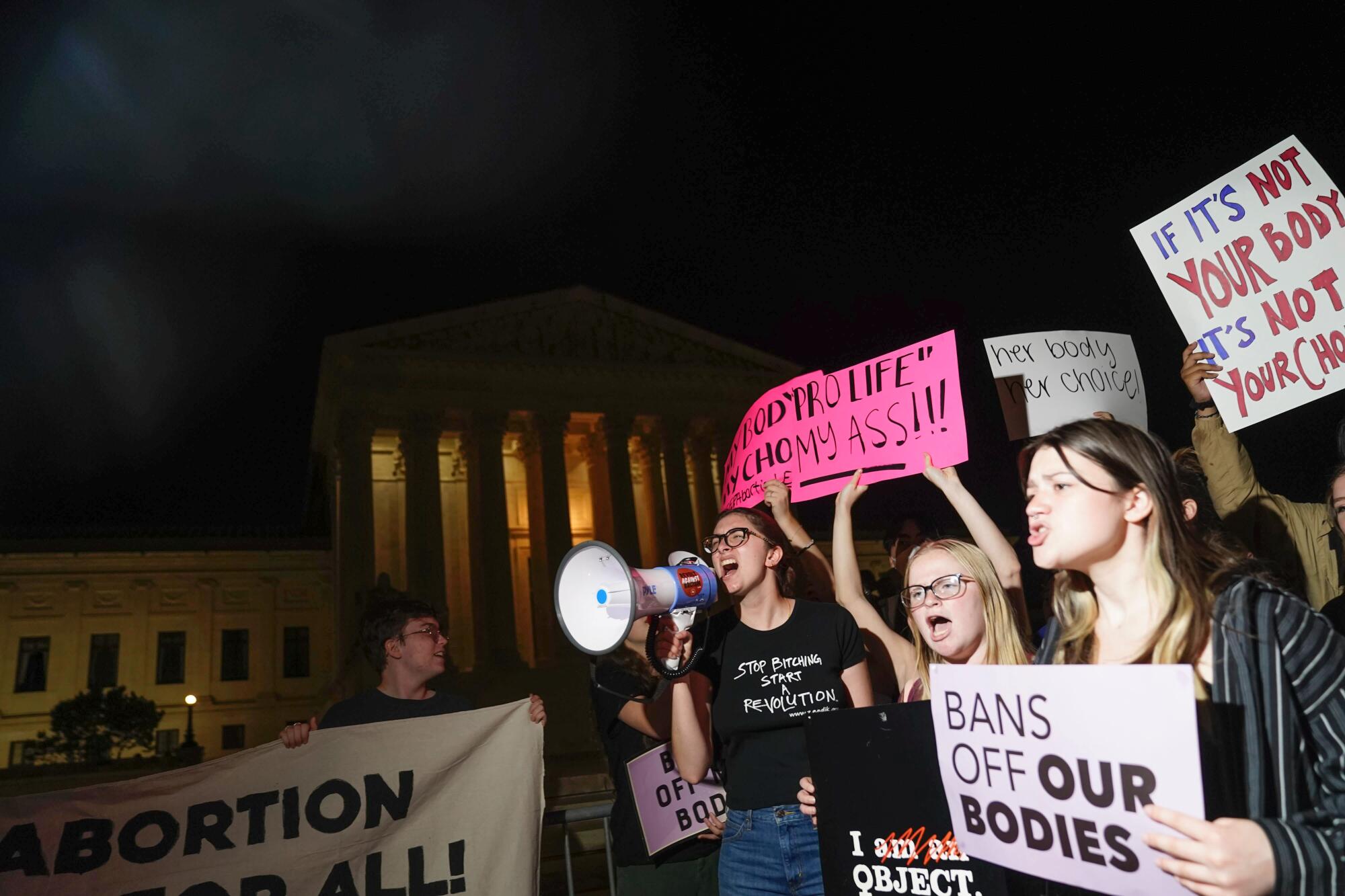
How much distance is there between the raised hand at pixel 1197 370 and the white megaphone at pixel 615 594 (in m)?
2.60

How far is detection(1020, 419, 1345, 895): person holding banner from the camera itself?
1.82m

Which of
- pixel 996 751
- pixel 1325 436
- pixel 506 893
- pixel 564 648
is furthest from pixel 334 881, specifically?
pixel 564 648

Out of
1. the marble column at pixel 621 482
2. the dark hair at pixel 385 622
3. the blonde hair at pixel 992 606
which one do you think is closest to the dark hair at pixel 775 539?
the blonde hair at pixel 992 606

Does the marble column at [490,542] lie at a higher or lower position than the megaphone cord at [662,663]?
higher

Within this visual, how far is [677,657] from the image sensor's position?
143 inches

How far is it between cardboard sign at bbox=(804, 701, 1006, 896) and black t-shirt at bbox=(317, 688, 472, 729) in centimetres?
246

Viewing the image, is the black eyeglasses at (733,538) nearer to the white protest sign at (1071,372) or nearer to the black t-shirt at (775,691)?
the black t-shirt at (775,691)

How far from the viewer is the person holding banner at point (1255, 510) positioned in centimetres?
424

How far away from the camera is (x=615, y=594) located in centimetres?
366

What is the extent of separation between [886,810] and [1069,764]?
886 millimetres

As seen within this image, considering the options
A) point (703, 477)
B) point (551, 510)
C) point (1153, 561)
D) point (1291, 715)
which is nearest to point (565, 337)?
point (551, 510)

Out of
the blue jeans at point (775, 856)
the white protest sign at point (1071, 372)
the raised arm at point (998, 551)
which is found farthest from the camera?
the white protest sign at point (1071, 372)

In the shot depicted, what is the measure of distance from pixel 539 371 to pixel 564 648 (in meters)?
10.6

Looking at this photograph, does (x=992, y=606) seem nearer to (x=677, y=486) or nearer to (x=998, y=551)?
(x=998, y=551)
